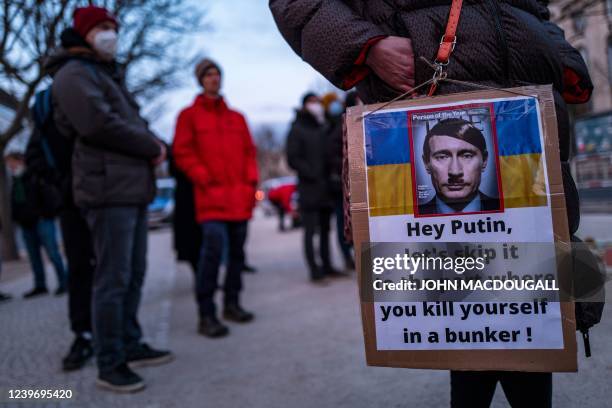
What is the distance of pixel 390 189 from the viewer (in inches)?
53.5

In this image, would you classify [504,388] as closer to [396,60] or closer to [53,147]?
[396,60]

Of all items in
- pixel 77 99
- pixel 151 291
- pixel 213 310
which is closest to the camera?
pixel 77 99

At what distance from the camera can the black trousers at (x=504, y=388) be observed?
148 cm

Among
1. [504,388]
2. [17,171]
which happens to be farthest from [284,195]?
[504,388]

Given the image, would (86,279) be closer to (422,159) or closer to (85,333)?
(85,333)

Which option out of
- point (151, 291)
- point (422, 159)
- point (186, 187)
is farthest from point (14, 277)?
point (422, 159)

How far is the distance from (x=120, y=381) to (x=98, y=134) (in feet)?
4.23

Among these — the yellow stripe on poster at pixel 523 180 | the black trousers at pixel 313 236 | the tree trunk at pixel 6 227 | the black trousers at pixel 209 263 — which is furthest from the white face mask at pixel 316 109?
the tree trunk at pixel 6 227

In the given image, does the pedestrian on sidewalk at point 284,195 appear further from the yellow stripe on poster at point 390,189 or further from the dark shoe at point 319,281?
the yellow stripe on poster at point 390,189

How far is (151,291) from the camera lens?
6320mm

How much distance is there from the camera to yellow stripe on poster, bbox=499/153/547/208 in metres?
1.28

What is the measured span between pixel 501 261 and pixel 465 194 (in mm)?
180

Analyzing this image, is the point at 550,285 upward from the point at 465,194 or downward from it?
downward

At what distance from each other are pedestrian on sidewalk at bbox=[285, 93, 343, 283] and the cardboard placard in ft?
15.5
